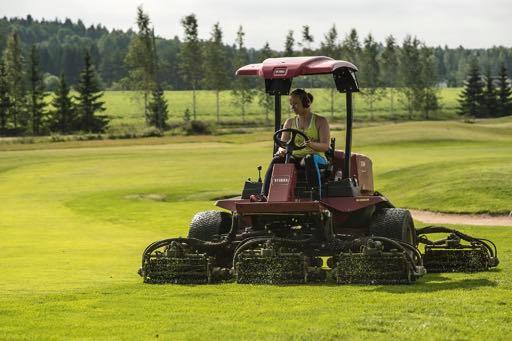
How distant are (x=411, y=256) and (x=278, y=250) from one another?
182 cm

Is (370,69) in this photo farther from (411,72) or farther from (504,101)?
(504,101)

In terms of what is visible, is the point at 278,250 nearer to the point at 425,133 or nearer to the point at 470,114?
the point at 425,133

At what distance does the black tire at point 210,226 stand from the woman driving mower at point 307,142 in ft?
4.61

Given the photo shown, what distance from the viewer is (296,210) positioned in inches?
504

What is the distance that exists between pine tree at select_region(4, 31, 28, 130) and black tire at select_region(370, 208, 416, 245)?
121 m

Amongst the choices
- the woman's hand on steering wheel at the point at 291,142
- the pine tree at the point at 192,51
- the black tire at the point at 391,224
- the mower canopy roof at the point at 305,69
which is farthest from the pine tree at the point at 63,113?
the woman's hand on steering wheel at the point at 291,142

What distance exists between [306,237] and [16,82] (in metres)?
133

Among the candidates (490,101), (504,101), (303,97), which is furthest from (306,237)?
(504,101)

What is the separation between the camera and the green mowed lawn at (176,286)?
918 centimetres

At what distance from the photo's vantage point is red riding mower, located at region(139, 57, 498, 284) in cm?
1255

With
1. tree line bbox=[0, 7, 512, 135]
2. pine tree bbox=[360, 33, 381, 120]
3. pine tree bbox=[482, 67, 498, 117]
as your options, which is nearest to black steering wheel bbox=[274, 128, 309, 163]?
tree line bbox=[0, 7, 512, 135]

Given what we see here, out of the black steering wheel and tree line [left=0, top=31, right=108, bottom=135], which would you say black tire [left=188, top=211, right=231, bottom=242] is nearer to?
the black steering wheel

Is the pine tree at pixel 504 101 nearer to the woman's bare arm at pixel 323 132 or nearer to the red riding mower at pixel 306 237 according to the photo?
the red riding mower at pixel 306 237

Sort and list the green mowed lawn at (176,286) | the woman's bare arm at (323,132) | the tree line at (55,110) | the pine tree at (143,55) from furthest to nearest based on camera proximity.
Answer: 1. the pine tree at (143,55)
2. the tree line at (55,110)
3. the woman's bare arm at (323,132)
4. the green mowed lawn at (176,286)
